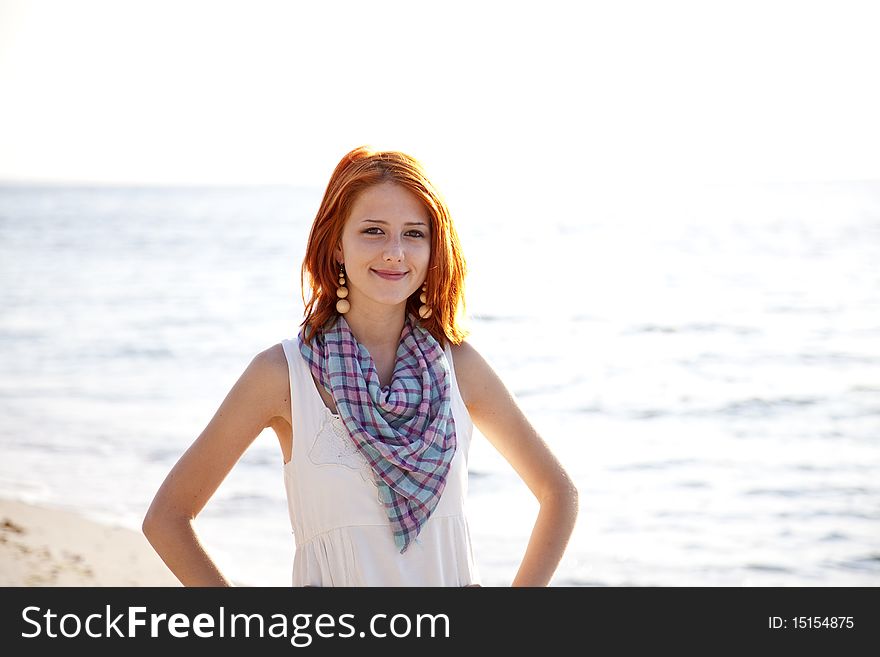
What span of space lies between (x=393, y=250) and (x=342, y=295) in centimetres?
19

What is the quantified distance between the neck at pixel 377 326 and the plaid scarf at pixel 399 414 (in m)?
0.04

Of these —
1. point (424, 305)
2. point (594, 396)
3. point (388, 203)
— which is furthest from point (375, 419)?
point (594, 396)

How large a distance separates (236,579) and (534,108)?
151ft

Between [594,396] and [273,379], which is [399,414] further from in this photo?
[594,396]

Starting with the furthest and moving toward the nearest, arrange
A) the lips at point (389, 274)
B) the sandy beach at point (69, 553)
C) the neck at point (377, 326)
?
the sandy beach at point (69, 553) < the neck at point (377, 326) < the lips at point (389, 274)

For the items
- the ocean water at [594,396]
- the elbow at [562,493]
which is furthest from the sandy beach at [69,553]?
the elbow at [562,493]

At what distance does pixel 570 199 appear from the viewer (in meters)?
61.4

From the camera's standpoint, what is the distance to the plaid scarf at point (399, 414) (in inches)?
86.4

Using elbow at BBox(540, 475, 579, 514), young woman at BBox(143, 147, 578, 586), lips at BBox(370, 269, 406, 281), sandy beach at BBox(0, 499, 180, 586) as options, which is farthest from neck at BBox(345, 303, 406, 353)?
sandy beach at BBox(0, 499, 180, 586)

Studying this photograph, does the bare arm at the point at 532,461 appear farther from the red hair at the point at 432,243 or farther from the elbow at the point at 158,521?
the elbow at the point at 158,521

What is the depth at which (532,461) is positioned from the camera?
7.77 ft

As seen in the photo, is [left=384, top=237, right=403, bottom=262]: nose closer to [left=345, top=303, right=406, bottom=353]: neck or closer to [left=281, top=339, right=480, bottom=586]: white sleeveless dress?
[left=345, top=303, right=406, bottom=353]: neck

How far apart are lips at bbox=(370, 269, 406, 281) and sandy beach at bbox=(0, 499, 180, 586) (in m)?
3.95
